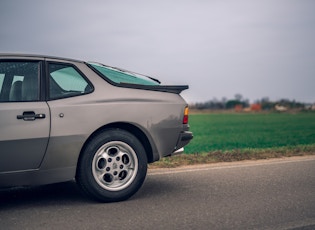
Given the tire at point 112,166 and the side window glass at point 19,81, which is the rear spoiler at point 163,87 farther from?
the side window glass at point 19,81

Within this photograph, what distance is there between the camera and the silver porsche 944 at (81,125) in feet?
15.2

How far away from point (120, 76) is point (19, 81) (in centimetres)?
126

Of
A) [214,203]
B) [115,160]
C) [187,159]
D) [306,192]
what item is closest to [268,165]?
[187,159]

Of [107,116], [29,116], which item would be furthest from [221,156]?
[29,116]

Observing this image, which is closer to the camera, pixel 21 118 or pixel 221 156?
pixel 21 118

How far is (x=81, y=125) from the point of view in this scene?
4.91 meters

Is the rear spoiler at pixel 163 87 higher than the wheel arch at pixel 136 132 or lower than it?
higher

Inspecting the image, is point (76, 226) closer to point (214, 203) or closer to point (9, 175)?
point (9, 175)

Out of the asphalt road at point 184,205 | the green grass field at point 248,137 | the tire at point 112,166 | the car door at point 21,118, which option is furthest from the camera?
the green grass field at point 248,137

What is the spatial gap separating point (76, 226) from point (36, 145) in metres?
1.06

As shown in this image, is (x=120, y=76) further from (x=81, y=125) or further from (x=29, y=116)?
(x=29, y=116)

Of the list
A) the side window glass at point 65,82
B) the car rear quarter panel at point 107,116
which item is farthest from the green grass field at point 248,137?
the side window glass at point 65,82

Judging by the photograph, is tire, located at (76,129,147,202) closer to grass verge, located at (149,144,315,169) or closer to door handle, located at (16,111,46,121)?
door handle, located at (16,111,46,121)

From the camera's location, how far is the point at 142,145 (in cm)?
536
